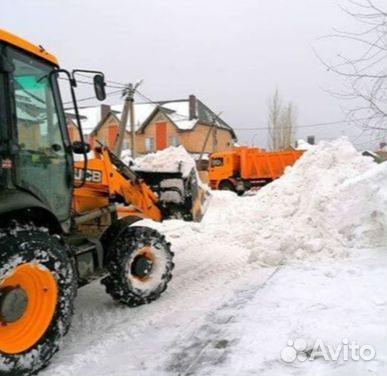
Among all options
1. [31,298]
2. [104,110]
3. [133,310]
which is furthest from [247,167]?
[104,110]

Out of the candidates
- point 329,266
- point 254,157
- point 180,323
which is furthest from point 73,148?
point 254,157

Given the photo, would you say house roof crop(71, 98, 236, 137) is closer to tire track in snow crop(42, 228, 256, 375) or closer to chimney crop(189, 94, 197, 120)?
chimney crop(189, 94, 197, 120)

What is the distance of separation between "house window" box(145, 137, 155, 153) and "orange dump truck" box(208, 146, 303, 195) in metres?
26.0

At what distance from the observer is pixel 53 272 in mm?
4199

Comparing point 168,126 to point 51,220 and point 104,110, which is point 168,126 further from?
point 51,220

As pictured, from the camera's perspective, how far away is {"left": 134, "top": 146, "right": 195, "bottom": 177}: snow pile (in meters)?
6.97

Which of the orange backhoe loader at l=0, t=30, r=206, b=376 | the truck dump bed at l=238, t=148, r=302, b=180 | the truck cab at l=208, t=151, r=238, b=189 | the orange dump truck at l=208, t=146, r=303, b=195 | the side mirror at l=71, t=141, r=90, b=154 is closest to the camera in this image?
the orange backhoe loader at l=0, t=30, r=206, b=376

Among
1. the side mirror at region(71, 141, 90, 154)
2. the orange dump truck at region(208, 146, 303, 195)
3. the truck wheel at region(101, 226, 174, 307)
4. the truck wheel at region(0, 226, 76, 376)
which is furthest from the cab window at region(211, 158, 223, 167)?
the truck wheel at region(0, 226, 76, 376)

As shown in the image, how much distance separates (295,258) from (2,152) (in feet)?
15.5

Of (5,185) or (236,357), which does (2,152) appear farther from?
(236,357)

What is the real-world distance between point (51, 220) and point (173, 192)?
2.54 m

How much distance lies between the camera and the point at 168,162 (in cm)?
708

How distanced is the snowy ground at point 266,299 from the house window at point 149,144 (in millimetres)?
42487

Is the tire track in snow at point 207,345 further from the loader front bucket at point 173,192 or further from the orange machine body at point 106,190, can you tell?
the orange machine body at point 106,190
